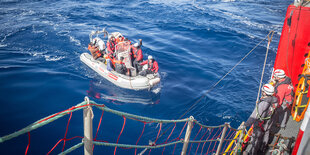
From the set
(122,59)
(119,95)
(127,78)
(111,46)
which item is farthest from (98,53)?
(119,95)

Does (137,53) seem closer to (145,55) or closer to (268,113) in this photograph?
(145,55)

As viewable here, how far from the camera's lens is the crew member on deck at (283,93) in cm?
498

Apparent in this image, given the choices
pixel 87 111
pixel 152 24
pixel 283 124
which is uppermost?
pixel 152 24

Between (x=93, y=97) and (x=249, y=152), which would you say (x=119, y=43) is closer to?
(x=93, y=97)

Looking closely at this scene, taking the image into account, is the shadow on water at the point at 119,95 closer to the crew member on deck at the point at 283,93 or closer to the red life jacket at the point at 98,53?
the red life jacket at the point at 98,53

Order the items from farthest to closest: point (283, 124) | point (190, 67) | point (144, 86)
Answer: point (190, 67), point (144, 86), point (283, 124)

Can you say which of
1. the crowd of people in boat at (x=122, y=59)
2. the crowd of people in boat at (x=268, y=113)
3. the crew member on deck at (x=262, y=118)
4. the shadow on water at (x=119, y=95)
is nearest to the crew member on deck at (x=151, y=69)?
the crowd of people in boat at (x=122, y=59)

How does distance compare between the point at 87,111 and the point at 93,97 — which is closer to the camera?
the point at 87,111

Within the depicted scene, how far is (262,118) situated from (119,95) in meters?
6.52

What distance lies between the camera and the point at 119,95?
9.31 meters

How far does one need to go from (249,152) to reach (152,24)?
17.6m

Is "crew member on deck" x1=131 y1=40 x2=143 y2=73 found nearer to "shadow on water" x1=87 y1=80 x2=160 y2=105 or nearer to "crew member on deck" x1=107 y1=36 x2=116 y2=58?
"crew member on deck" x1=107 y1=36 x2=116 y2=58

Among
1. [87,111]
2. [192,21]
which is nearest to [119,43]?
[87,111]

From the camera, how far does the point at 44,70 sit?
10.5m
